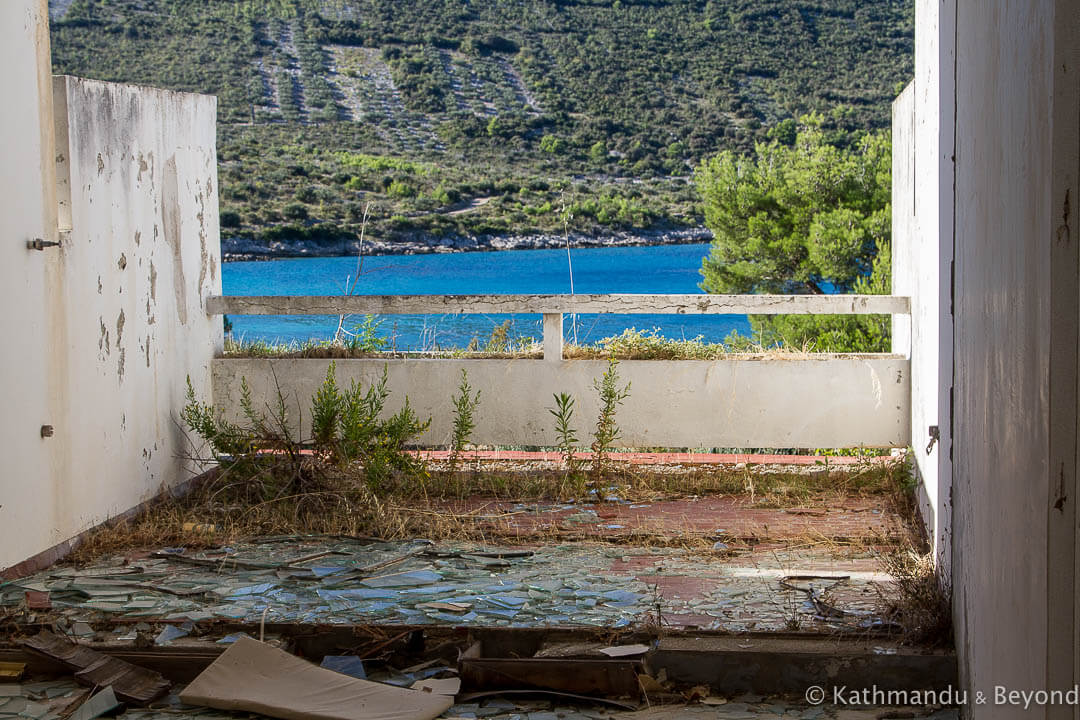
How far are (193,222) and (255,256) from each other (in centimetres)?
3247

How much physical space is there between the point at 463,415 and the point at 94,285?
2.55 metres

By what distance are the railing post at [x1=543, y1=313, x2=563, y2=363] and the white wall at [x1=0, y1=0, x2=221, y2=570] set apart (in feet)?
8.49

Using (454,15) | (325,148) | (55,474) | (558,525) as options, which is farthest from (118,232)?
(454,15)

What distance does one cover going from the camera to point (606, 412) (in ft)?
24.8

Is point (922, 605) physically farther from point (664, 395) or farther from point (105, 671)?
point (664, 395)

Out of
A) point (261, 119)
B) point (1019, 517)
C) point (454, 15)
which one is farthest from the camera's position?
point (454, 15)

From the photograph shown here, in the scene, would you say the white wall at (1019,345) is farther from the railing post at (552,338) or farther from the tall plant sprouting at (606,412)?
the railing post at (552,338)

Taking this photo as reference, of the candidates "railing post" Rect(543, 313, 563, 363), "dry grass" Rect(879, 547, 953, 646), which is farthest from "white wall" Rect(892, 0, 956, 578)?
"railing post" Rect(543, 313, 563, 363)

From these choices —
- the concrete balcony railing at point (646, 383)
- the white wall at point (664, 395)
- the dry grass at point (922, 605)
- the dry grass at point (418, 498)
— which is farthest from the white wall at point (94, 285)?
the dry grass at point (922, 605)

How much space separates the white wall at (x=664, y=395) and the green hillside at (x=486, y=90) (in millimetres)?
32462

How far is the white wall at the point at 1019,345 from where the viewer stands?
1.87 meters

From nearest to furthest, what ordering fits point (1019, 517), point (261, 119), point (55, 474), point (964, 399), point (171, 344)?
point (1019, 517)
point (964, 399)
point (55, 474)
point (171, 344)
point (261, 119)

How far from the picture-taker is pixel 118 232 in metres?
6.69

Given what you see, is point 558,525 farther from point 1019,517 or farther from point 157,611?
point 1019,517
